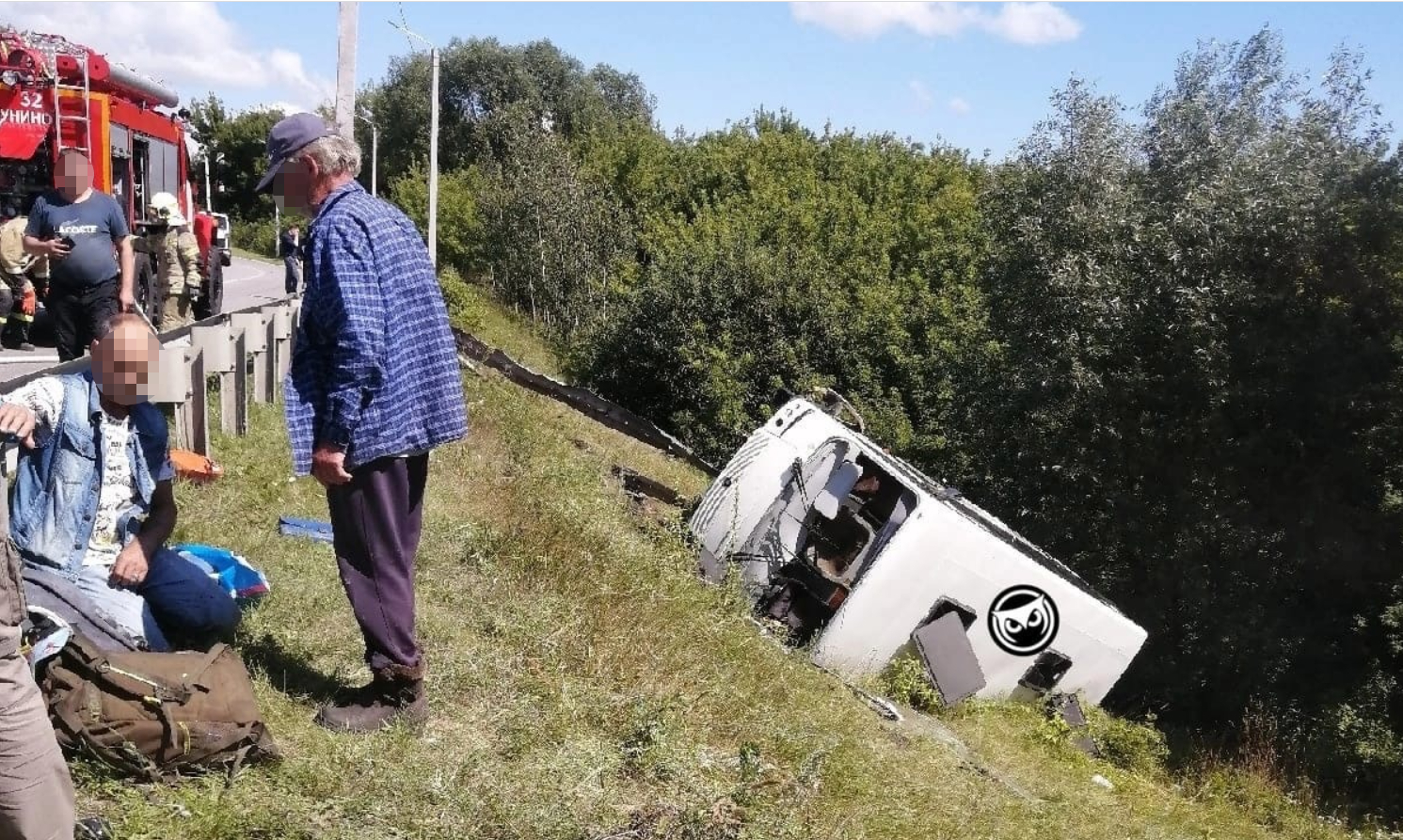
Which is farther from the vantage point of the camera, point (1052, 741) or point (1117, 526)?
point (1117, 526)

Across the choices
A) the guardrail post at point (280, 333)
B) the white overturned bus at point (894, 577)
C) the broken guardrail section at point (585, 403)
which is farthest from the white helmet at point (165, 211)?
the white overturned bus at point (894, 577)

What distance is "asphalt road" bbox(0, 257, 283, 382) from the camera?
10.3m

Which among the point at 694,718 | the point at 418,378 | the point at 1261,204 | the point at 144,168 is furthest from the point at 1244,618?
the point at 144,168

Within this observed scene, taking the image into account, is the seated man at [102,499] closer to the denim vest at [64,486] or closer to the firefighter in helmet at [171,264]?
the denim vest at [64,486]

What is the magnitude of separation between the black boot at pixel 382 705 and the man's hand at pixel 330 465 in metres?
0.65

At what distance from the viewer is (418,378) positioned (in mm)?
3568

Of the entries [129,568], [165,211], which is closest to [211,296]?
[165,211]

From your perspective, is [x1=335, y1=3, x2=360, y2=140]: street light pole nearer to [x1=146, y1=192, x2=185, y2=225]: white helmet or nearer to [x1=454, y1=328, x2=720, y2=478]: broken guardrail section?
[x1=146, y1=192, x2=185, y2=225]: white helmet

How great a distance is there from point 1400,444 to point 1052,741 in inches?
218

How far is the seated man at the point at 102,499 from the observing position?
363 centimetres

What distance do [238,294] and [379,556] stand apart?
78.2ft

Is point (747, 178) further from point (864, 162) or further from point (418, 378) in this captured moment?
point (418, 378)

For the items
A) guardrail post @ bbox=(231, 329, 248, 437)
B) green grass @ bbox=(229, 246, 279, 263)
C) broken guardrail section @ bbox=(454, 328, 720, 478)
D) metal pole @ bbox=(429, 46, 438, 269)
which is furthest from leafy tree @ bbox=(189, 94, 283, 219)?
guardrail post @ bbox=(231, 329, 248, 437)

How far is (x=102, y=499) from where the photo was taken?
3840mm
